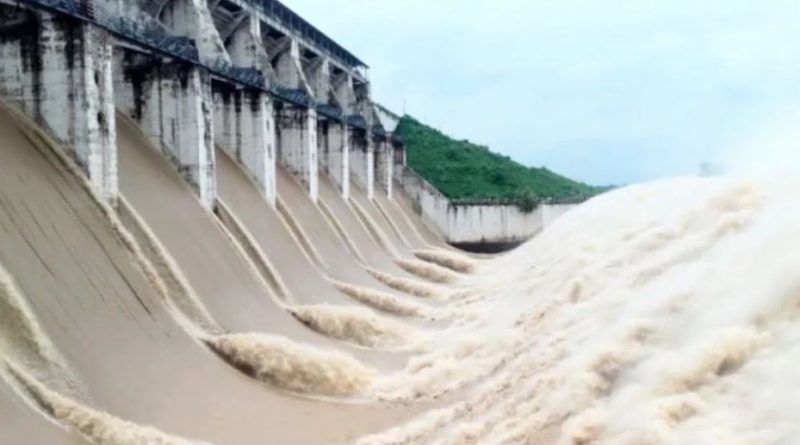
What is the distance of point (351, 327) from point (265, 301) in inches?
76.2

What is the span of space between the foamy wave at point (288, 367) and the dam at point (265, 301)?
0.12 feet

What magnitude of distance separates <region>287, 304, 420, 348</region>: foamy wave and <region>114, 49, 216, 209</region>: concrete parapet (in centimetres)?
376

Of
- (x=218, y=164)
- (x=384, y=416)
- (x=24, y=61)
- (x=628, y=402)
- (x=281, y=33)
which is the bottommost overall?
(x=384, y=416)

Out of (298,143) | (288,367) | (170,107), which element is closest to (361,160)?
(298,143)

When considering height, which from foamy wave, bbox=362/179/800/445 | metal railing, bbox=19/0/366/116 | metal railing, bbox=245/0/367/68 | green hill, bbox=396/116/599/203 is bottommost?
foamy wave, bbox=362/179/800/445

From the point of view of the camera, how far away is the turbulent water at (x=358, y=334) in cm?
800

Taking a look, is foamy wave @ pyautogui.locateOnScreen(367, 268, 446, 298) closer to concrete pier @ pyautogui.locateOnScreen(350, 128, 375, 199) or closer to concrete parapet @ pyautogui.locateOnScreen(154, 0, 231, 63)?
concrete parapet @ pyautogui.locateOnScreen(154, 0, 231, 63)

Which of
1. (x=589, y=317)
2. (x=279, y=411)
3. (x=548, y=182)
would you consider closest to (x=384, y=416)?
(x=279, y=411)

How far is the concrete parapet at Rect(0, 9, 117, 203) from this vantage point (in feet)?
48.2

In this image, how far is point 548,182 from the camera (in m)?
59.0

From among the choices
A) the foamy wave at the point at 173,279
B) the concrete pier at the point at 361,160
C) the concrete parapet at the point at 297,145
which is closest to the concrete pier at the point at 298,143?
the concrete parapet at the point at 297,145

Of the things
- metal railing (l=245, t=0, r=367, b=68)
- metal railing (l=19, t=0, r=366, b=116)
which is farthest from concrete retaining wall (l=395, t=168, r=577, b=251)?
metal railing (l=19, t=0, r=366, b=116)

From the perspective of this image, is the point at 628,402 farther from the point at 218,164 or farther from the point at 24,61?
the point at 218,164

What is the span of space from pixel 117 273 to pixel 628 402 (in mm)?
8703
